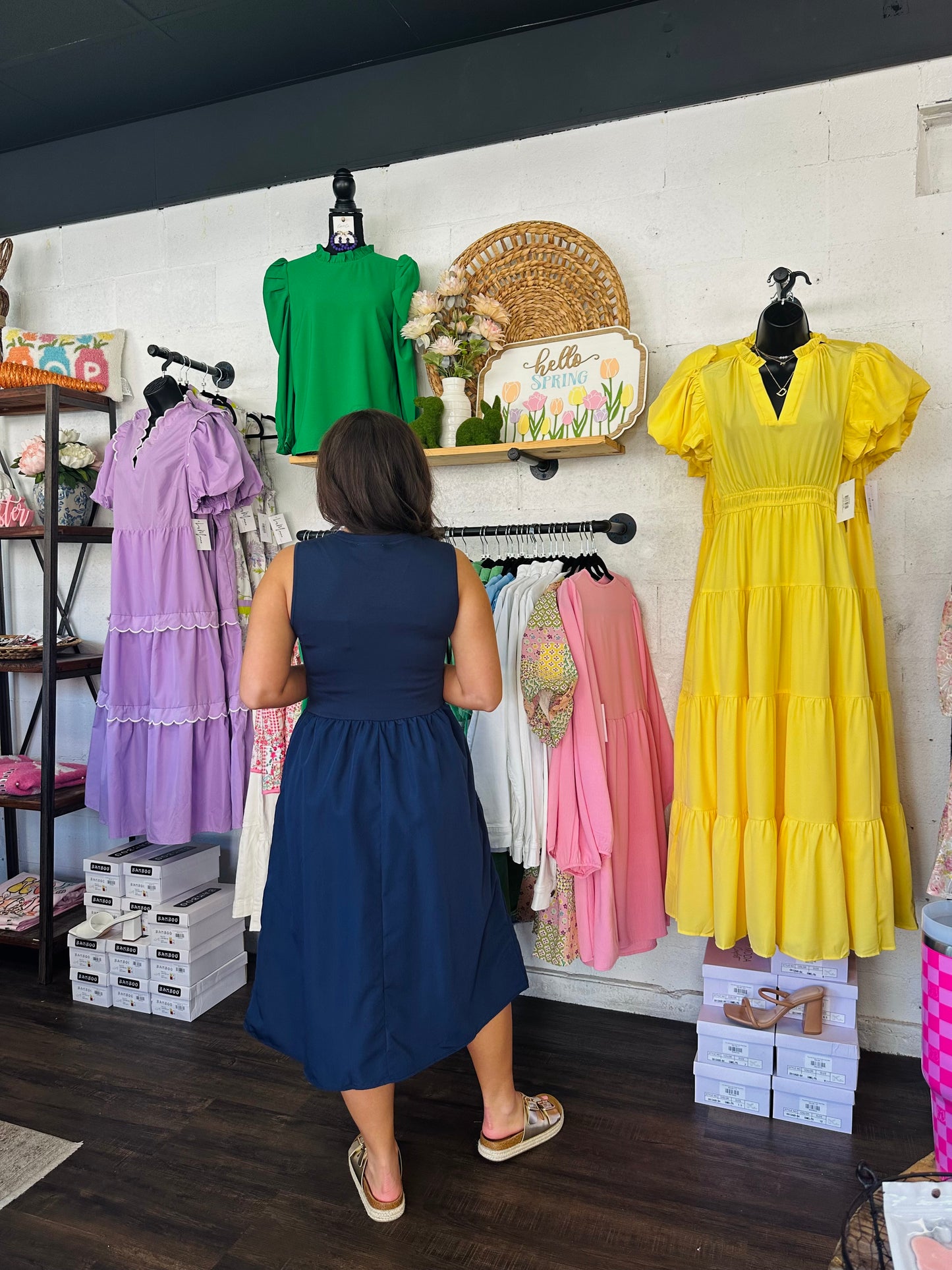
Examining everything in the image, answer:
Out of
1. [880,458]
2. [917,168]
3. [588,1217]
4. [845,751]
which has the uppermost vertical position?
[917,168]

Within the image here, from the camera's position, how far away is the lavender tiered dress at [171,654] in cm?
288

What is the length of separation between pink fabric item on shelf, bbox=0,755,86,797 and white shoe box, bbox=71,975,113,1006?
68 cm

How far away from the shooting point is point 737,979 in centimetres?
231

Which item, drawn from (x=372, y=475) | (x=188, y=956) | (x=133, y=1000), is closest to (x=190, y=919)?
(x=188, y=956)

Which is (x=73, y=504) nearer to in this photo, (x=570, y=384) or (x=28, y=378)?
(x=28, y=378)

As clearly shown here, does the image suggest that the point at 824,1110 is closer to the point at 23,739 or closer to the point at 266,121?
the point at 23,739

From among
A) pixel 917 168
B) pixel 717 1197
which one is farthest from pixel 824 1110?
pixel 917 168

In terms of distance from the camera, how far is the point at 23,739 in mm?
3654

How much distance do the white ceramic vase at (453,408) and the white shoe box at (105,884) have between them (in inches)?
69.1

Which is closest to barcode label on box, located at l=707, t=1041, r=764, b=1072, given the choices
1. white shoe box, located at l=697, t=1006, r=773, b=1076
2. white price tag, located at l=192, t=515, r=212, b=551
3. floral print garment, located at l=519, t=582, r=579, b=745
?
white shoe box, located at l=697, t=1006, r=773, b=1076

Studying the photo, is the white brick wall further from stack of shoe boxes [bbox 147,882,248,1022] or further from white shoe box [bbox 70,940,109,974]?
white shoe box [bbox 70,940,109,974]

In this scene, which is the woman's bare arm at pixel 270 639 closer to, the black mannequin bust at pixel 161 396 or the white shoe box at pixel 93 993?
the black mannequin bust at pixel 161 396

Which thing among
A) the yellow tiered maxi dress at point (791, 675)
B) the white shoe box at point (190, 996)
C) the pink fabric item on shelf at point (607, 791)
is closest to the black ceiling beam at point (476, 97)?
the yellow tiered maxi dress at point (791, 675)

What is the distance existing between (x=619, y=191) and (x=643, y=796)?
177 cm
